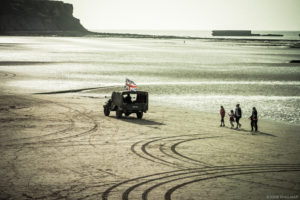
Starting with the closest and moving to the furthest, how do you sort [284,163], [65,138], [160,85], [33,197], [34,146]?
[33,197] → [284,163] → [34,146] → [65,138] → [160,85]

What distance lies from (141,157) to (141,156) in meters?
0.17

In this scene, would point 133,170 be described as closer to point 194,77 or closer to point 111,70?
point 194,77

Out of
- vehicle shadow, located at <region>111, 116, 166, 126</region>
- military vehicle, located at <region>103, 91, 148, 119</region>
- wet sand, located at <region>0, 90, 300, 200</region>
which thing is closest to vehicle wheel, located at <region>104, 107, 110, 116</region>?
military vehicle, located at <region>103, 91, 148, 119</region>

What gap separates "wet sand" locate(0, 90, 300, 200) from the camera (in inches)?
526

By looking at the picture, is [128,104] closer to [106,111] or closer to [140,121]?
[140,121]

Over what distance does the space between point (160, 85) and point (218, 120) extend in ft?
60.4

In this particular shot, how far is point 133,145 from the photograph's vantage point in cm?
1950

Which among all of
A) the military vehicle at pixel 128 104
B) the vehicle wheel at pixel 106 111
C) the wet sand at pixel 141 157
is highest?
the military vehicle at pixel 128 104

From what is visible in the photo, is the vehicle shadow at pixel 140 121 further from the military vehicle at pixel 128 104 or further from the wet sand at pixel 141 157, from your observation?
the military vehicle at pixel 128 104

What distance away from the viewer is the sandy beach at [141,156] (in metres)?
13.4

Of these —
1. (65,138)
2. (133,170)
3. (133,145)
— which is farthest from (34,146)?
(133,170)

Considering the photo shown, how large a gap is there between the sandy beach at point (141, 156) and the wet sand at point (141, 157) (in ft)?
0.11

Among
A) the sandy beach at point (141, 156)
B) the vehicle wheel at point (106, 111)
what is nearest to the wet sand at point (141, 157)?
the sandy beach at point (141, 156)

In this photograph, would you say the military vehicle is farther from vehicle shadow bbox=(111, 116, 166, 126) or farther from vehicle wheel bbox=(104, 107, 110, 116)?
vehicle shadow bbox=(111, 116, 166, 126)
